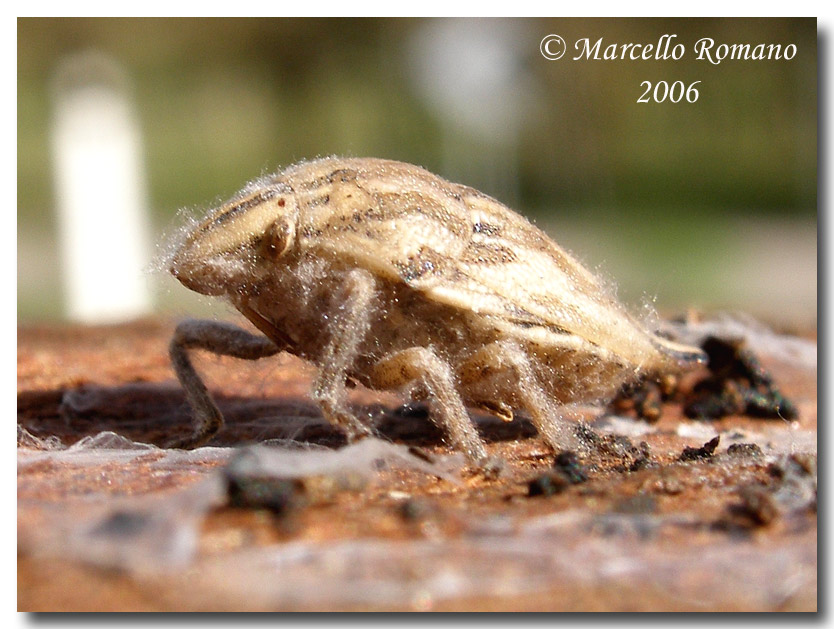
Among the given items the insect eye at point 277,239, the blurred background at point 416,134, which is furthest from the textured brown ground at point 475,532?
the blurred background at point 416,134

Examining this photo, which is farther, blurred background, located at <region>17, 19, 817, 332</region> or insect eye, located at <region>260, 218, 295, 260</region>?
blurred background, located at <region>17, 19, 817, 332</region>

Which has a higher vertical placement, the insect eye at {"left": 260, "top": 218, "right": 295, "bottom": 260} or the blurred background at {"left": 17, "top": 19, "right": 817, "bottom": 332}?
the blurred background at {"left": 17, "top": 19, "right": 817, "bottom": 332}

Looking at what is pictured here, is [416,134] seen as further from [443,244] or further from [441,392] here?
[441,392]

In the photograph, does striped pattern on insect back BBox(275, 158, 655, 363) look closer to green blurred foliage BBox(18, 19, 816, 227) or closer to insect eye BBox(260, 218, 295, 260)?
Answer: insect eye BBox(260, 218, 295, 260)

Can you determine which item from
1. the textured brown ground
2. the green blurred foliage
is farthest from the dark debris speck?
the green blurred foliage

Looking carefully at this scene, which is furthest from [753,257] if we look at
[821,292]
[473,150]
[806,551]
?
[806,551]

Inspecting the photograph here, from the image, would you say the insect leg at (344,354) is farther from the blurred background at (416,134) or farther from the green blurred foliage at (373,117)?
the green blurred foliage at (373,117)

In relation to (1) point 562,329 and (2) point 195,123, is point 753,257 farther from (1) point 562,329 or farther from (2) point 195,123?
(1) point 562,329

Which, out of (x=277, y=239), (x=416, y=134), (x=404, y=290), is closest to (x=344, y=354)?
(x=404, y=290)
